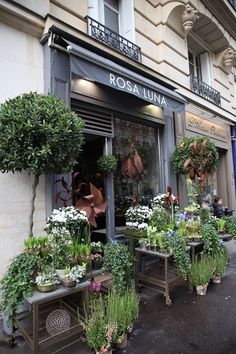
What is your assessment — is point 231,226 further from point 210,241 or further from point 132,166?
point 132,166

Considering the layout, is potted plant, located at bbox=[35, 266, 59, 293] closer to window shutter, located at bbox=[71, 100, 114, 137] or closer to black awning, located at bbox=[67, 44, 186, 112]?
window shutter, located at bbox=[71, 100, 114, 137]

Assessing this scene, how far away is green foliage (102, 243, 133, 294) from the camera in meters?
3.38

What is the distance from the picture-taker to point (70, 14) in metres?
5.15

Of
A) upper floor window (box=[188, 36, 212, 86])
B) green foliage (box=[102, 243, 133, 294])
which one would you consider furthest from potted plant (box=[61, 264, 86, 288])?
upper floor window (box=[188, 36, 212, 86])

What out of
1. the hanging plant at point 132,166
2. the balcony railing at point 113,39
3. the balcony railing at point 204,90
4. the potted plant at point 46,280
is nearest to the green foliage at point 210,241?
the hanging plant at point 132,166

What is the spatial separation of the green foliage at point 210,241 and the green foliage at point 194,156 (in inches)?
63.5

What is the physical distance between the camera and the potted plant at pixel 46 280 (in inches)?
111

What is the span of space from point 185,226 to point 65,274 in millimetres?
2696

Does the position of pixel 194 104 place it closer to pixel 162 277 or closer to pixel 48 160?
pixel 162 277

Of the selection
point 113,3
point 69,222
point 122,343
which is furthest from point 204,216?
point 113,3

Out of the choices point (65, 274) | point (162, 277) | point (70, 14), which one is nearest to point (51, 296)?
point (65, 274)

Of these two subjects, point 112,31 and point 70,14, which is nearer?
point 70,14

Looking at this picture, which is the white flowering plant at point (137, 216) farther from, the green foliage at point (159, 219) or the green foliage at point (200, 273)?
the green foliage at point (200, 273)

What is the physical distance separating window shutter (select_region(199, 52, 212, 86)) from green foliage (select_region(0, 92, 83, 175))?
26.0 feet
